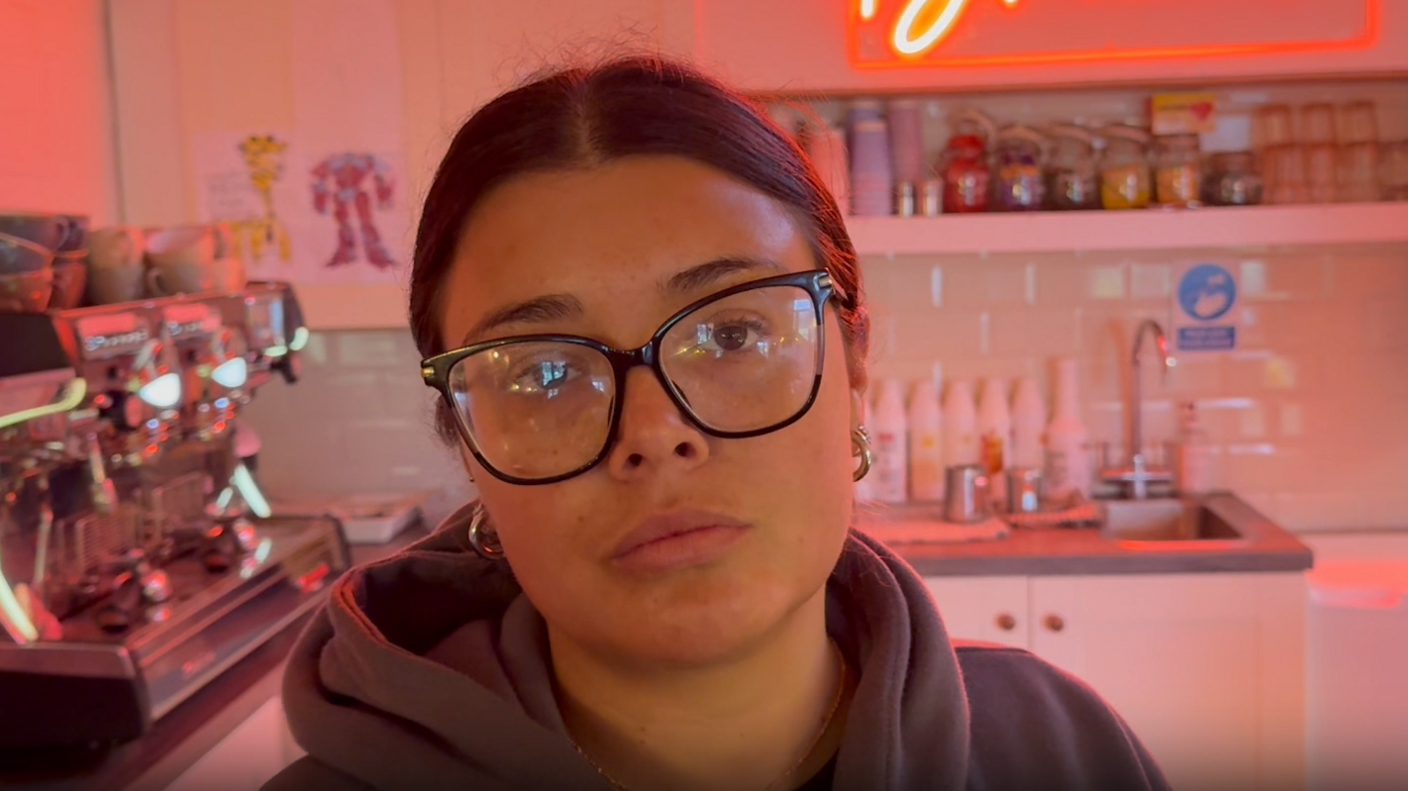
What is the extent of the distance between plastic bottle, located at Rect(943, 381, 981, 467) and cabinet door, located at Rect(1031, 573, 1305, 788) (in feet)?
1.63

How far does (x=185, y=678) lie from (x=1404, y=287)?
2.71 metres

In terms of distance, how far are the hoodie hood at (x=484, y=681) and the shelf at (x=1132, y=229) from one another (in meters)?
1.39

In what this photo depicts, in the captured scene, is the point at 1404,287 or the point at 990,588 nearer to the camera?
the point at 990,588

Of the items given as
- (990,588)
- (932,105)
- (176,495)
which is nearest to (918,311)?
(932,105)

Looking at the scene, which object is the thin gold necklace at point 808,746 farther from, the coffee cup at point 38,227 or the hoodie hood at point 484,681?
Answer: the coffee cup at point 38,227

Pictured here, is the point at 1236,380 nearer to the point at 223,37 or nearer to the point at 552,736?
the point at 552,736

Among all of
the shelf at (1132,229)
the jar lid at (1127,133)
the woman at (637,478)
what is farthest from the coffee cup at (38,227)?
the jar lid at (1127,133)

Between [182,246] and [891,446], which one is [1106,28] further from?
[182,246]

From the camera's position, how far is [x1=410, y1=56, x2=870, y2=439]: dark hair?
2.83 feet

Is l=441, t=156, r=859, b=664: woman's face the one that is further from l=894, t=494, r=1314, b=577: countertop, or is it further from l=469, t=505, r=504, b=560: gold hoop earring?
l=894, t=494, r=1314, b=577: countertop

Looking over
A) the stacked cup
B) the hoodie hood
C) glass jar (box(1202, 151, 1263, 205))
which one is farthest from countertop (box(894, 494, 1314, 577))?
the stacked cup

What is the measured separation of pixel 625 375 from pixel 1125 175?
1.97 m

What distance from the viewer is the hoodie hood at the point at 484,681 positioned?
837mm

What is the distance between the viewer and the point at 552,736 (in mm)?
840
